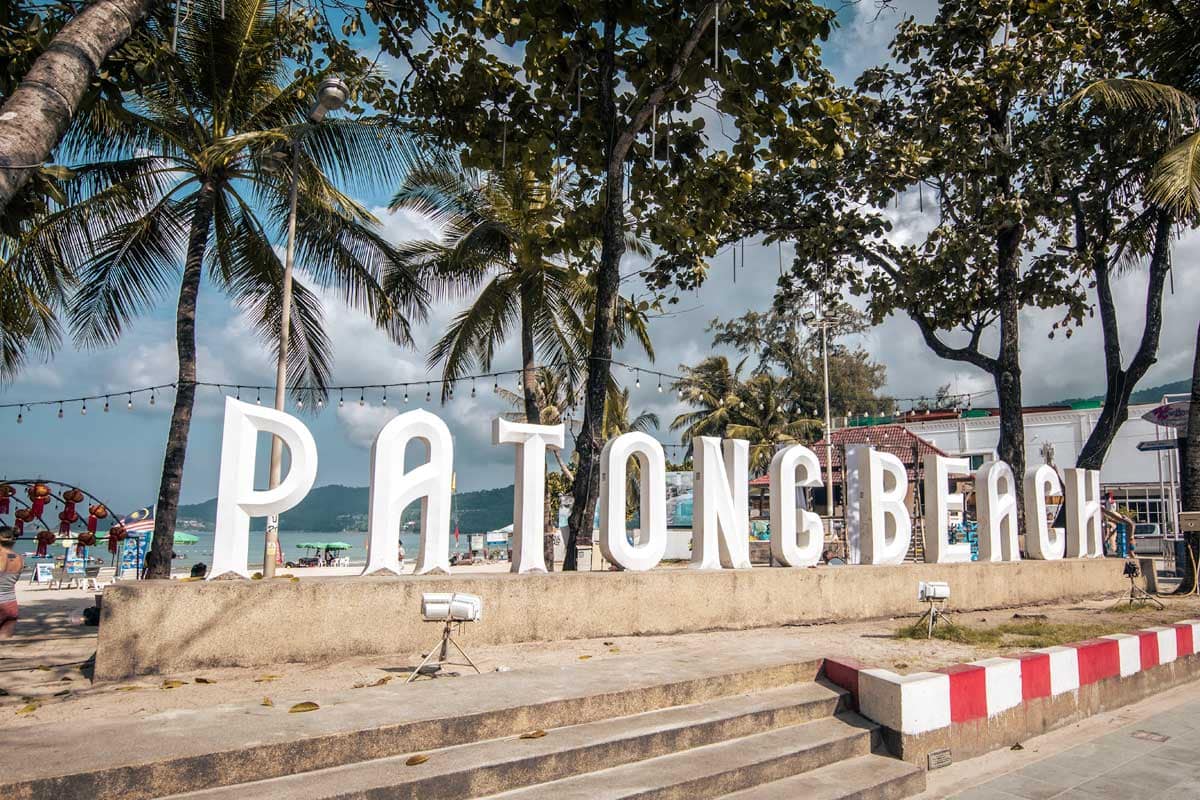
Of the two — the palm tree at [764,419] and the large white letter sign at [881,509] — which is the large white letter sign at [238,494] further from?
the palm tree at [764,419]

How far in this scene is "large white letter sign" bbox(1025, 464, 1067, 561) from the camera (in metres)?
14.9

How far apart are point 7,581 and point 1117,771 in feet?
36.6

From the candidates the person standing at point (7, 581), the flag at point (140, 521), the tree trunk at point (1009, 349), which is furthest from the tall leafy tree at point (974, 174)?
the flag at point (140, 521)

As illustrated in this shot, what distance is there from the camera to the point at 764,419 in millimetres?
44062

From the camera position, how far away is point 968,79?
15.2m

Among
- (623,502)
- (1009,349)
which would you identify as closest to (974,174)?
(1009,349)

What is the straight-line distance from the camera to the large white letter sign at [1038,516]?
587 inches

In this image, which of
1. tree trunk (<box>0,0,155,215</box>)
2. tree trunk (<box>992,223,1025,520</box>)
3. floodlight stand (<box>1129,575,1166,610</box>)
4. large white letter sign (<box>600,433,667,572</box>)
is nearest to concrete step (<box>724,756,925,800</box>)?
large white letter sign (<box>600,433,667,572</box>)

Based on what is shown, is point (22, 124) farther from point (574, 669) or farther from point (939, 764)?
Result: point (939, 764)

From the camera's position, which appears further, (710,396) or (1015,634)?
A: (710,396)

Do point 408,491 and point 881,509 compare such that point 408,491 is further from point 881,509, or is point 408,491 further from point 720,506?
point 881,509

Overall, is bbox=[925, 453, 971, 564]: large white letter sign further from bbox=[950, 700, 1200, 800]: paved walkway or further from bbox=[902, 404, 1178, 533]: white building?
bbox=[902, 404, 1178, 533]: white building

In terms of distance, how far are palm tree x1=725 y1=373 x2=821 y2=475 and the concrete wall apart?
99.6ft

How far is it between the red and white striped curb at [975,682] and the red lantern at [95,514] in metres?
8.82
